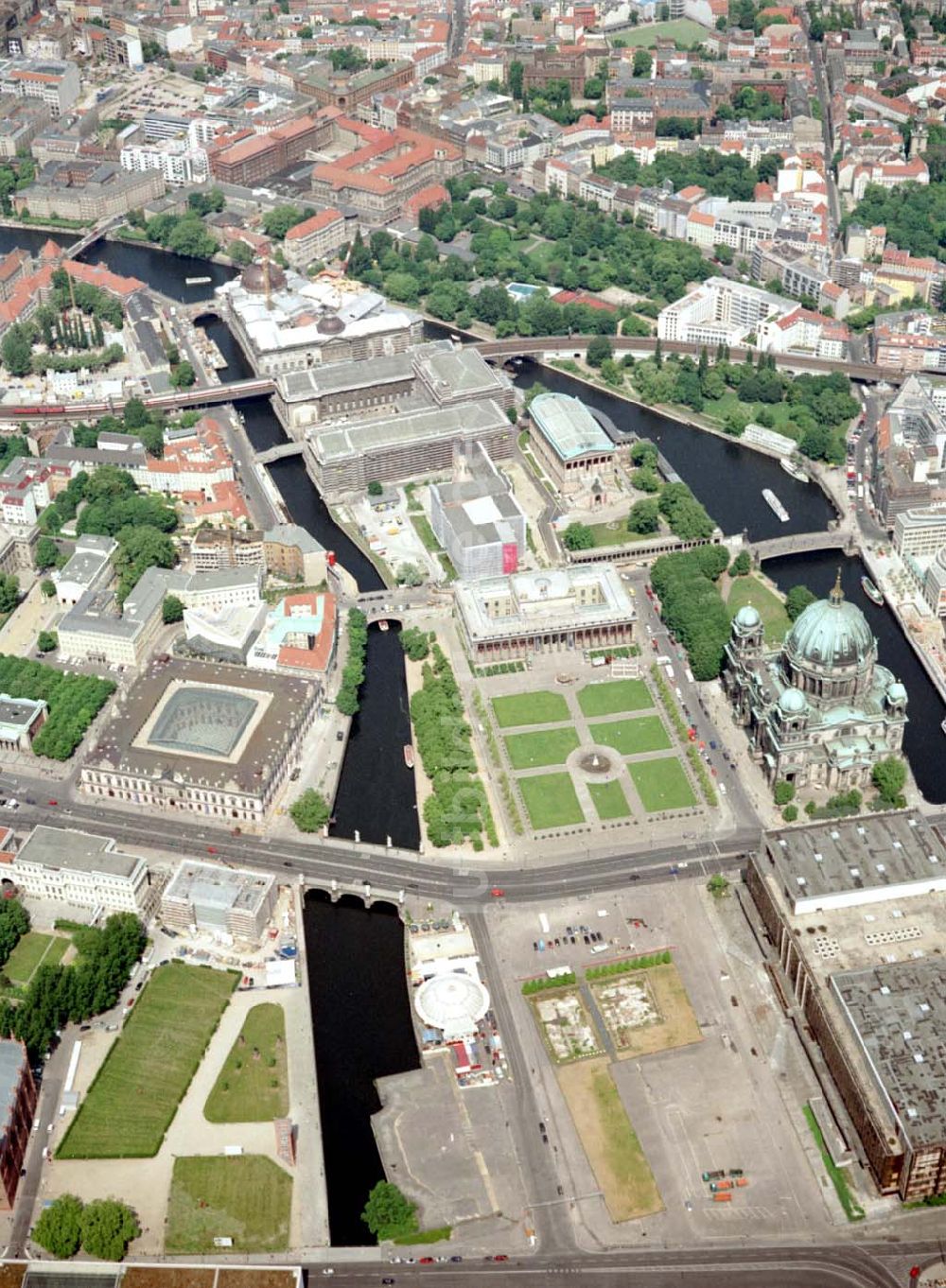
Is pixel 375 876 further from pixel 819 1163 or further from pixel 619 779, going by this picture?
pixel 819 1163

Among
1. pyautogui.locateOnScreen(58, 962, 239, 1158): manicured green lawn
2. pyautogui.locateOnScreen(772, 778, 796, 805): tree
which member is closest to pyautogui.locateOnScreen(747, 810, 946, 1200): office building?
pyautogui.locateOnScreen(772, 778, 796, 805): tree

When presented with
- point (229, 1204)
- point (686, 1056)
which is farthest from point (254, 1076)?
point (686, 1056)

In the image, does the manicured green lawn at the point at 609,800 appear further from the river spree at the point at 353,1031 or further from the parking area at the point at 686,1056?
the river spree at the point at 353,1031

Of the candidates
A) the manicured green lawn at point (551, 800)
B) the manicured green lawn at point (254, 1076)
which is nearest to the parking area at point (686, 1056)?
the manicured green lawn at point (551, 800)

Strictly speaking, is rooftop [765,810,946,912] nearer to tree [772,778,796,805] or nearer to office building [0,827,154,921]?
tree [772,778,796,805]

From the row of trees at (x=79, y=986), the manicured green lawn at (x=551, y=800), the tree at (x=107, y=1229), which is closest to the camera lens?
the tree at (x=107, y=1229)

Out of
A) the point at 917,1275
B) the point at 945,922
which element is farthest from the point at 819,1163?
the point at 945,922
